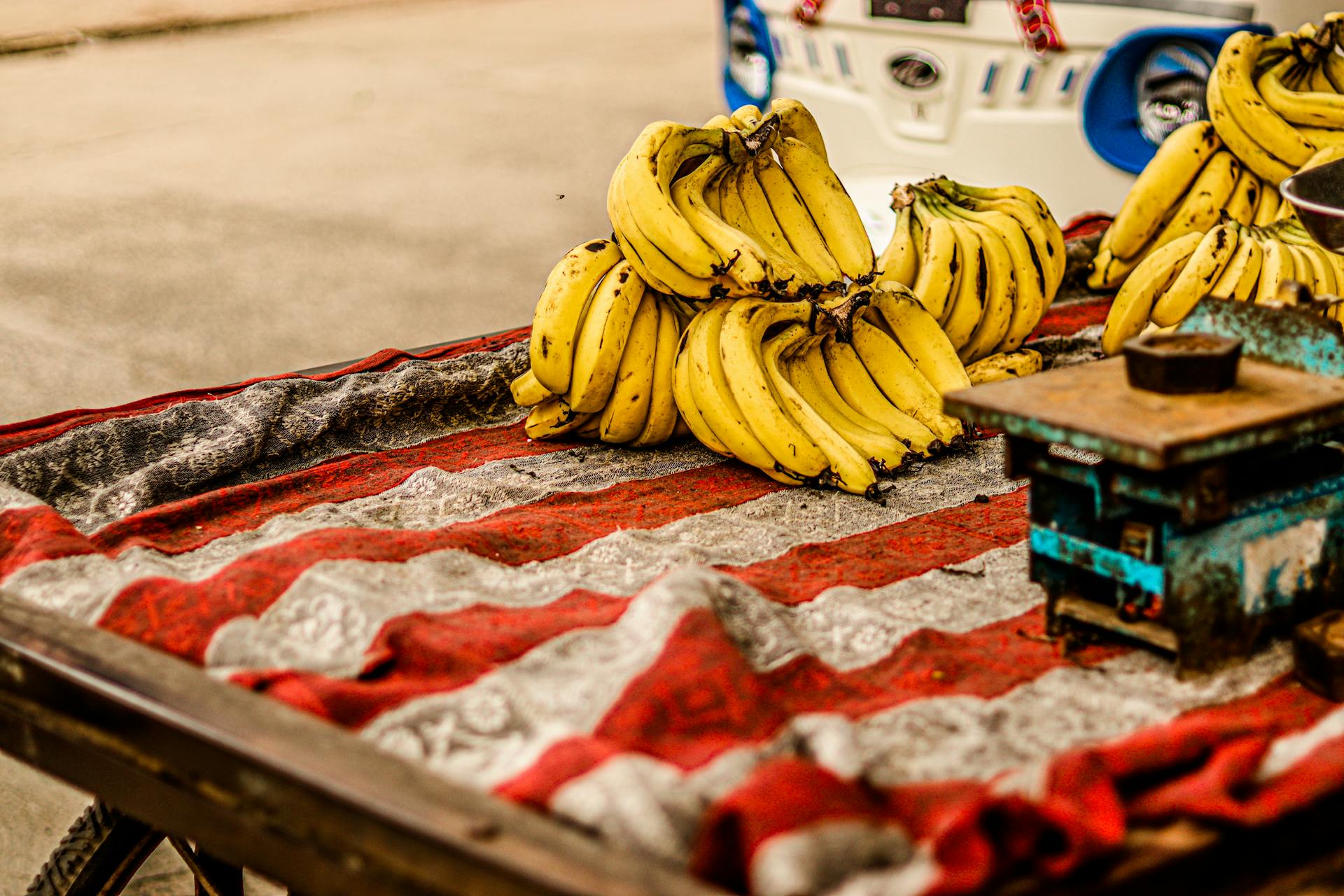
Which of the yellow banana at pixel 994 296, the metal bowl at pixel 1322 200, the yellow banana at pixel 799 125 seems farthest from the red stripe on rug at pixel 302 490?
the metal bowl at pixel 1322 200

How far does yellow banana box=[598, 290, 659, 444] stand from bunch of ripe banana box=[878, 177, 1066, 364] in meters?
0.43

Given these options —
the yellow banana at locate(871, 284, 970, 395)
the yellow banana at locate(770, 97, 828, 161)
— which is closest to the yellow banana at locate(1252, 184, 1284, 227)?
the yellow banana at locate(871, 284, 970, 395)

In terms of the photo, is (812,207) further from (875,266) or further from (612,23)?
(612,23)

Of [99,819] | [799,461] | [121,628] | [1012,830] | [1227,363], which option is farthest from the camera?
[799,461]

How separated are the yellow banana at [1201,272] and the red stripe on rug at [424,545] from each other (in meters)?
0.81

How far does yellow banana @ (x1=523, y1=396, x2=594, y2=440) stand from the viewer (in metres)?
2.24

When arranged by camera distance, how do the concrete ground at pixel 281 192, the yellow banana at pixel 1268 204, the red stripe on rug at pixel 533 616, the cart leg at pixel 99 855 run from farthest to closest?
the concrete ground at pixel 281 192
the yellow banana at pixel 1268 204
the cart leg at pixel 99 855
the red stripe on rug at pixel 533 616

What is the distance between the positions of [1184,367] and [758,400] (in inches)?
32.2

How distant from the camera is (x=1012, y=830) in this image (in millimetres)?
897

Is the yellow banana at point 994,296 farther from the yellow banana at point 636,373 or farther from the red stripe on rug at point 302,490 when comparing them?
the red stripe on rug at point 302,490

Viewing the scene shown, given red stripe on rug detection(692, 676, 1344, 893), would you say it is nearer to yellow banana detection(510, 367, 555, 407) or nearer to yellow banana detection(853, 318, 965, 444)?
yellow banana detection(853, 318, 965, 444)

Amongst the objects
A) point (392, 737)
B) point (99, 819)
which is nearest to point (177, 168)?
point (99, 819)

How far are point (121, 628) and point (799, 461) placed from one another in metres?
1.01

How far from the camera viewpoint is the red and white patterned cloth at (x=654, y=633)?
3.11 ft
